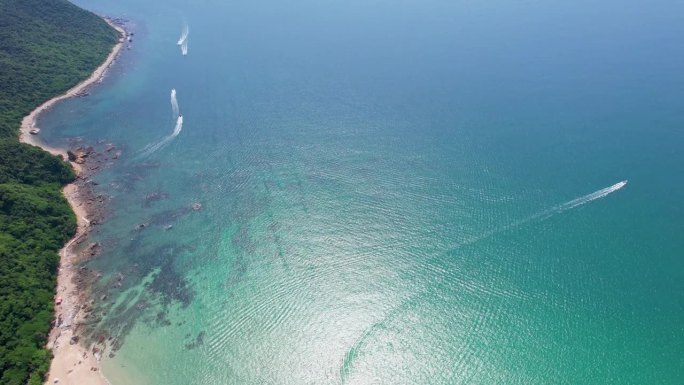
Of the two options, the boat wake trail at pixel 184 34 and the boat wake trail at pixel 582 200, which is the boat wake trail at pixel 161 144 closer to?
the boat wake trail at pixel 184 34

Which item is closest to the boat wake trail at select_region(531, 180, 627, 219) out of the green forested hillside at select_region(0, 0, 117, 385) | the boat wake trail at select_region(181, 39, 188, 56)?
the green forested hillside at select_region(0, 0, 117, 385)

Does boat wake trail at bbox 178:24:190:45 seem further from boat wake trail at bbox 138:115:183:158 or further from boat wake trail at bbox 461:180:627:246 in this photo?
boat wake trail at bbox 461:180:627:246

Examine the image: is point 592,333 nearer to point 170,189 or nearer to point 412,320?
point 412,320

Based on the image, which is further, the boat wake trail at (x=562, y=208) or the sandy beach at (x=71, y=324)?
the boat wake trail at (x=562, y=208)

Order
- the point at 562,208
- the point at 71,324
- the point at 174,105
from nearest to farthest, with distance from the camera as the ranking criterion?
the point at 71,324, the point at 562,208, the point at 174,105

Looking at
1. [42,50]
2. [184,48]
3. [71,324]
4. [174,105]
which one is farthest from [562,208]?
[42,50]

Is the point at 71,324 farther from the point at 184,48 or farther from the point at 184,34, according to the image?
the point at 184,34

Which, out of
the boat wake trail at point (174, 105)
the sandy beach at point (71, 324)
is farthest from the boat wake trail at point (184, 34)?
the sandy beach at point (71, 324)

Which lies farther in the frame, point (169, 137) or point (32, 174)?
point (169, 137)
